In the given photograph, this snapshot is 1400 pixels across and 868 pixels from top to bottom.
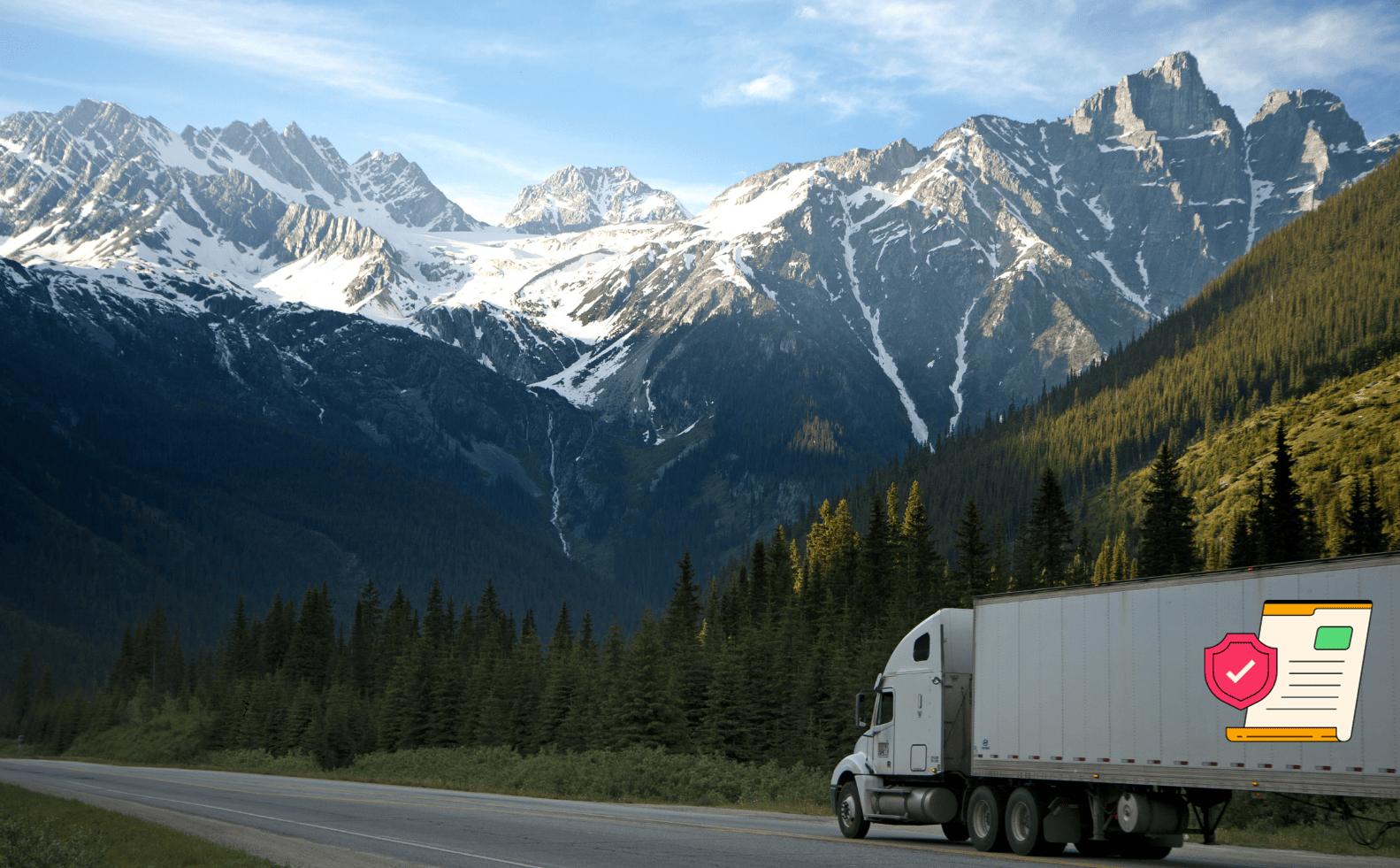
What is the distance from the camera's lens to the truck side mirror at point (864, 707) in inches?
1134

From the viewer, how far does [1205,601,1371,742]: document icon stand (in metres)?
17.2

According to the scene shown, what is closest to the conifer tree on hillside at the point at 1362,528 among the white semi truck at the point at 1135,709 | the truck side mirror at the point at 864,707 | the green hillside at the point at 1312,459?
the green hillside at the point at 1312,459

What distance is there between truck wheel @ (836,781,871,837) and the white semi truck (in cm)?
5

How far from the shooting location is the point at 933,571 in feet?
326

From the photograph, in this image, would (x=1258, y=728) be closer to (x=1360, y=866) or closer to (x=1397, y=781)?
(x=1397, y=781)

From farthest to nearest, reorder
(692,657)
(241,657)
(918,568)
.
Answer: (241,657)
(918,568)
(692,657)

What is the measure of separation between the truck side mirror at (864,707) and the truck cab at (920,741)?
0.24 feet

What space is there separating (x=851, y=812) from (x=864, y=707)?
2780 millimetres

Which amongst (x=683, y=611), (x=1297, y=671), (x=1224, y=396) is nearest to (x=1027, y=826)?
(x=1297, y=671)

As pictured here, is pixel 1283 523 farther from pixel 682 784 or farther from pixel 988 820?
pixel 988 820

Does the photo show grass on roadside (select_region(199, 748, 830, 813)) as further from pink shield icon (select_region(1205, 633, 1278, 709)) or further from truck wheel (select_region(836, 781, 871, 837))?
pink shield icon (select_region(1205, 633, 1278, 709))

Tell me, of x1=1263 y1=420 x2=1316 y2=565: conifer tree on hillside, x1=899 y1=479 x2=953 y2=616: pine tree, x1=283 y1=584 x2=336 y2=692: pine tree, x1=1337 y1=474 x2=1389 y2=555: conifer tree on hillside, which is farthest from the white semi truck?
x1=283 y1=584 x2=336 y2=692: pine tree

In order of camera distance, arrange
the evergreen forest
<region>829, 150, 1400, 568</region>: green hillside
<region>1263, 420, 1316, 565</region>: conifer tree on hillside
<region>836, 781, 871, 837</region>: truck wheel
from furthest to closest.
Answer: <region>829, 150, 1400, 568</region>: green hillside
<region>1263, 420, 1316, 565</region>: conifer tree on hillside
the evergreen forest
<region>836, 781, 871, 837</region>: truck wheel

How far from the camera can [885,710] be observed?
1105 inches
